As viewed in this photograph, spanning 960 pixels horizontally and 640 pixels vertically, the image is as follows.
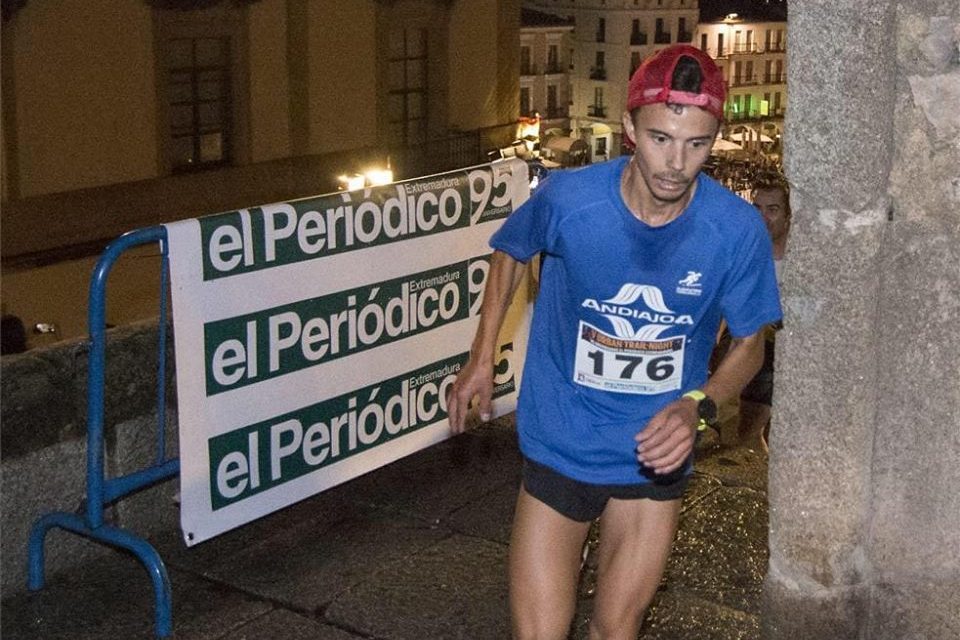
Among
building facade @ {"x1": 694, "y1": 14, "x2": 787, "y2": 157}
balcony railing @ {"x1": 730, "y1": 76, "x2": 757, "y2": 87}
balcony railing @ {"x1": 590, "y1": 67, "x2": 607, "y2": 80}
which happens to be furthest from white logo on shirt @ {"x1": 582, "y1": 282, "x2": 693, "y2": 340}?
balcony railing @ {"x1": 730, "y1": 76, "x2": 757, "y2": 87}

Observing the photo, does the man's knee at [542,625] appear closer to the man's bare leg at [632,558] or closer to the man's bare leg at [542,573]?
the man's bare leg at [542,573]

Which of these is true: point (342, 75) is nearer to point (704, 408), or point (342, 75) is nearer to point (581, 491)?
point (581, 491)

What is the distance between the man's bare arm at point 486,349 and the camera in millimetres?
3586

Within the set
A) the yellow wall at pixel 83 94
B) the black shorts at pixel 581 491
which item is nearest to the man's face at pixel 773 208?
the black shorts at pixel 581 491

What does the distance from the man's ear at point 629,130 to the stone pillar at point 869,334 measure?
0.52 m

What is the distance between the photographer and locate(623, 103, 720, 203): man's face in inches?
131

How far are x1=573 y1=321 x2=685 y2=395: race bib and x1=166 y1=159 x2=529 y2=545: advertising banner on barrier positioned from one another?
63.1 inches

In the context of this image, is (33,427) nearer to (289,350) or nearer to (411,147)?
(289,350)

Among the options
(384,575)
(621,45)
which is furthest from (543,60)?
(384,575)

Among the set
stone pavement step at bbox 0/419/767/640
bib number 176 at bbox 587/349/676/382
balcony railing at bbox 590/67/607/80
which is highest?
bib number 176 at bbox 587/349/676/382

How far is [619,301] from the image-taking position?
3469 millimetres

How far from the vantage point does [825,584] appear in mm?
4102

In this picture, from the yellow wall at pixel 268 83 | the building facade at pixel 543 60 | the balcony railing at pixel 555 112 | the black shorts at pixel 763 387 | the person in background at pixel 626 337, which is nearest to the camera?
the person in background at pixel 626 337

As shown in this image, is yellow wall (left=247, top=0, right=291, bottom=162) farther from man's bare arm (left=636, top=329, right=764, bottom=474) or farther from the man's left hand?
the man's left hand
